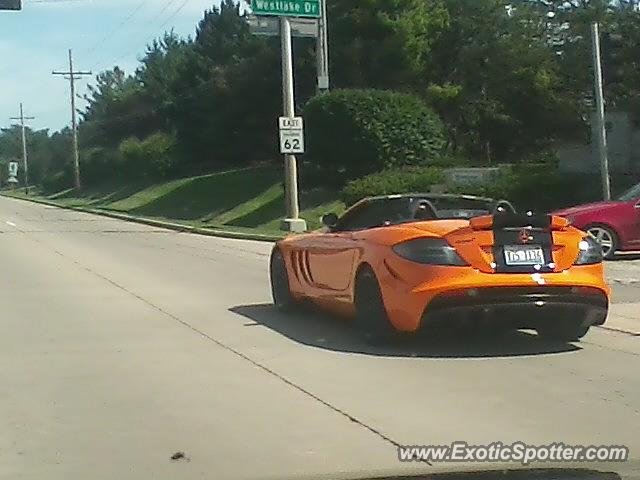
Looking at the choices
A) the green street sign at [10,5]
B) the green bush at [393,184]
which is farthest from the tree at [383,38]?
the green street sign at [10,5]

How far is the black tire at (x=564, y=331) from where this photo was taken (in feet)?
33.3

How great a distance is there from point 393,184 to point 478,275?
2142 centimetres

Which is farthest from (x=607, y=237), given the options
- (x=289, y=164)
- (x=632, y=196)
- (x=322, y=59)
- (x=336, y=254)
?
(x=322, y=59)

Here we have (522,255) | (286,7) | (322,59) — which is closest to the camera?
(522,255)

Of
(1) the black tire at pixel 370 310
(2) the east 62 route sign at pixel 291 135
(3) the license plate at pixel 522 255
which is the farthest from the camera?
(2) the east 62 route sign at pixel 291 135

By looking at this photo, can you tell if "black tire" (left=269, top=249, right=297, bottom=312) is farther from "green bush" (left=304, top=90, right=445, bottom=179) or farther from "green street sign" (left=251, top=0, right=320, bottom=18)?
"green bush" (left=304, top=90, right=445, bottom=179)

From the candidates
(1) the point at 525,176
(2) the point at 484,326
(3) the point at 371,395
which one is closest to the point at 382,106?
(1) the point at 525,176

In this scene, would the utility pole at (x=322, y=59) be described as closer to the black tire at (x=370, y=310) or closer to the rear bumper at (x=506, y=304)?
the black tire at (x=370, y=310)

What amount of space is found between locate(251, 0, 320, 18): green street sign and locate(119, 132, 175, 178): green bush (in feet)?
Answer: 119

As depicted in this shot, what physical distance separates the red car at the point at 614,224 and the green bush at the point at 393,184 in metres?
11.4

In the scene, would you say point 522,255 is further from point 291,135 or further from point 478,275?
A: point 291,135

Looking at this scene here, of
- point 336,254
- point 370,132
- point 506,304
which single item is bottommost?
point 506,304

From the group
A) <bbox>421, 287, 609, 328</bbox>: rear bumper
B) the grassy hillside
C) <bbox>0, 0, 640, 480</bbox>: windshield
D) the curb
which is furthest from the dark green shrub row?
<bbox>421, 287, 609, 328</bbox>: rear bumper

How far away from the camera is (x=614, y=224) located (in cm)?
1852
